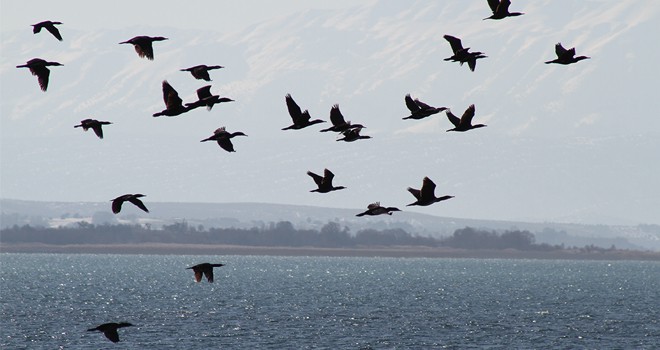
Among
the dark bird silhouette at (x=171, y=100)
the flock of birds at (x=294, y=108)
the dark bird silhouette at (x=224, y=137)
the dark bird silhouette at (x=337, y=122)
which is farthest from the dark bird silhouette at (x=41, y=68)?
the dark bird silhouette at (x=337, y=122)

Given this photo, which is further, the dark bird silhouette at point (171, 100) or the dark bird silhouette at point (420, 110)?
the dark bird silhouette at point (420, 110)

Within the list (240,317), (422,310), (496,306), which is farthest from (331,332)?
(496,306)

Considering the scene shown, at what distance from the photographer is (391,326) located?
143 m

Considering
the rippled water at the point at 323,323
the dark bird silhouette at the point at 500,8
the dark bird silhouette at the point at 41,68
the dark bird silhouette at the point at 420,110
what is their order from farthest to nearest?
the rippled water at the point at 323,323 → the dark bird silhouette at the point at 420,110 → the dark bird silhouette at the point at 500,8 → the dark bird silhouette at the point at 41,68

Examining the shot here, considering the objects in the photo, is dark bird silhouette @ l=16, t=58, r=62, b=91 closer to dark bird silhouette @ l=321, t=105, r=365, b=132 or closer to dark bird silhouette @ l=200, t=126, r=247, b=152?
dark bird silhouette @ l=200, t=126, r=247, b=152

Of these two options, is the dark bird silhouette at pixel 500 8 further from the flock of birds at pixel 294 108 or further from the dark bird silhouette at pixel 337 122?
the dark bird silhouette at pixel 337 122

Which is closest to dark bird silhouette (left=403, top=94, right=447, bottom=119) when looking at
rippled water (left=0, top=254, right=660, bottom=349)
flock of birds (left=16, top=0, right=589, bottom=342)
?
flock of birds (left=16, top=0, right=589, bottom=342)

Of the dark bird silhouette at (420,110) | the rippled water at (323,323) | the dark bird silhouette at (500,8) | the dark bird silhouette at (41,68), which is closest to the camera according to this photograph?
the dark bird silhouette at (41,68)

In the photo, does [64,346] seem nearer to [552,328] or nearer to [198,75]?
[552,328]

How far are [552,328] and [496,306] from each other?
45.0 m

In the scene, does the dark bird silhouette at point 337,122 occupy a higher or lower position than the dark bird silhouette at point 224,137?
higher

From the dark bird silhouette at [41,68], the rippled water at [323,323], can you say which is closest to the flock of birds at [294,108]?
the dark bird silhouette at [41,68]

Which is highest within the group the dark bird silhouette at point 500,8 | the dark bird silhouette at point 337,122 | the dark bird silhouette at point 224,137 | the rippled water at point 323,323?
the dark bird silhouette at point 500,8

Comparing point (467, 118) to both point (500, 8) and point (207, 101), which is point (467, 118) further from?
point (207, 101)
